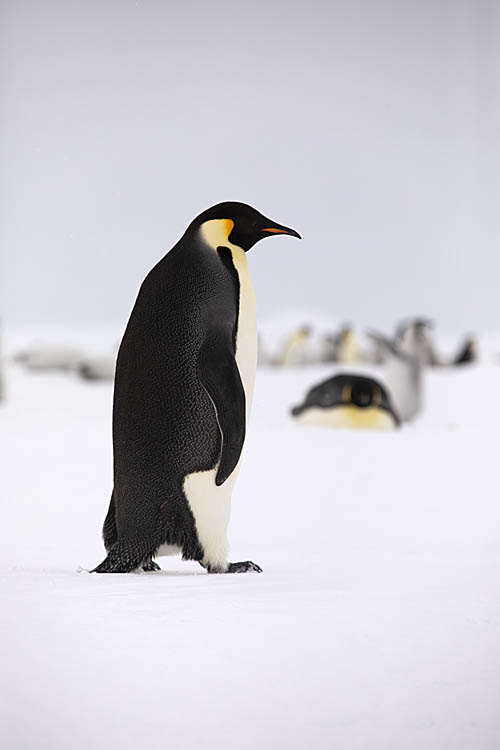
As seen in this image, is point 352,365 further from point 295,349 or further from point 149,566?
point 149,566

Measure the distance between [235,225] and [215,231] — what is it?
38 millimetres

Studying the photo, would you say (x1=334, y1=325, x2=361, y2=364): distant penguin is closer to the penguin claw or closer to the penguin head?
the penguin head

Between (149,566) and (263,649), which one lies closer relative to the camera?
(263,649)

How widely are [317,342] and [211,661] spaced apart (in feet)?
26.2

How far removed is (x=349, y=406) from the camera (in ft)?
13.5

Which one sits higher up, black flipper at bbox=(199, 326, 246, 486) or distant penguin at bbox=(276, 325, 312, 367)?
distant penguin at bbox=(276, 325, 312, 367)

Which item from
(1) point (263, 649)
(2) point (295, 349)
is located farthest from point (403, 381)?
(1) point (263, 649)

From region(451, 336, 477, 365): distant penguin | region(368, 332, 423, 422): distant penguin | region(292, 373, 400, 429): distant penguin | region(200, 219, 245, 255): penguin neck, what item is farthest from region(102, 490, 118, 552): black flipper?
region(451, 336, 477, 365): distant penguin

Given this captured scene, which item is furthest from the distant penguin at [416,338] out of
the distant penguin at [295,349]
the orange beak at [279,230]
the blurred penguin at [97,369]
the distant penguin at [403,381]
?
the orange beak at [279,230]

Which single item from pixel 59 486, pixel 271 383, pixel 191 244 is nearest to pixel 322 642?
pixel 191 244

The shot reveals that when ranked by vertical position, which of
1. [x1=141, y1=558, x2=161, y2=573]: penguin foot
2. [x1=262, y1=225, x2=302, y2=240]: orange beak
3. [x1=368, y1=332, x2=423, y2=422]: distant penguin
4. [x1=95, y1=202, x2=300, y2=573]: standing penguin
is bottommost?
[x1=141, y1=558, x2=161, y2=573]: penguin foot

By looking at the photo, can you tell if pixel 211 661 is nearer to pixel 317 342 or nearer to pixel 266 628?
pixel 266 628

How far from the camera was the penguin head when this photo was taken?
5.52ft
